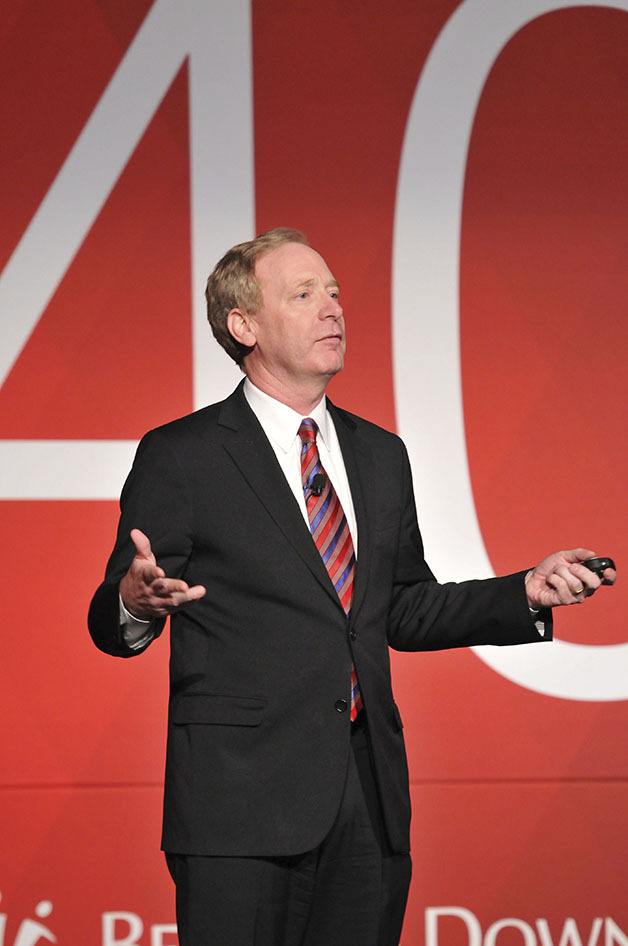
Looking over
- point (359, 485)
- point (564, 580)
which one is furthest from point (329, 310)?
point (564, 580)

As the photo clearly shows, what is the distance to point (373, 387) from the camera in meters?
2.75

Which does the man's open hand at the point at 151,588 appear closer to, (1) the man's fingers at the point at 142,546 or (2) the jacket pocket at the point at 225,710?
(1) the man's fingers at the point at 142,546

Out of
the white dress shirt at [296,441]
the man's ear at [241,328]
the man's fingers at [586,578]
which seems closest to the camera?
the man's fingers at [586,578]

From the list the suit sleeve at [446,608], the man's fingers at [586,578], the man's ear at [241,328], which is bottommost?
the suit sleeve at [446,608]

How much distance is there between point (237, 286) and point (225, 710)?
0.71m

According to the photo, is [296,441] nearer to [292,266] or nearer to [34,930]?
[292,266]

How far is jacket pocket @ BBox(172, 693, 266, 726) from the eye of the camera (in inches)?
67.8

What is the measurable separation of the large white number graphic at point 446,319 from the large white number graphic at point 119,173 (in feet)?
1.26

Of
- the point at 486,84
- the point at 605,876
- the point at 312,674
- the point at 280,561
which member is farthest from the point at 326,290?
the point at 605,876

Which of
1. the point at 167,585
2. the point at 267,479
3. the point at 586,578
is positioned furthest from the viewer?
the point at 267,479

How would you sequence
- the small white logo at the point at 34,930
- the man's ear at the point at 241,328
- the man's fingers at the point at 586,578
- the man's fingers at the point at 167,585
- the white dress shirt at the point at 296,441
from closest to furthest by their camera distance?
1. the man's fingers at the point at 167,585
2. the man's fingers at the point at 586,578
3. the white dress shirt at the point at 296,441
4. the man's ear at the point at 241,328
5. the small white logo at the point at 34,930

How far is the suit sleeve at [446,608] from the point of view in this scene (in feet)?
6.08

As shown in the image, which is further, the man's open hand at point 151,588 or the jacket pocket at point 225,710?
the jacket pocket at point 225,710

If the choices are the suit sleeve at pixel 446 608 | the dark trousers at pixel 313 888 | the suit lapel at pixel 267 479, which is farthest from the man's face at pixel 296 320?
the dark trousers at pixel 313 888
